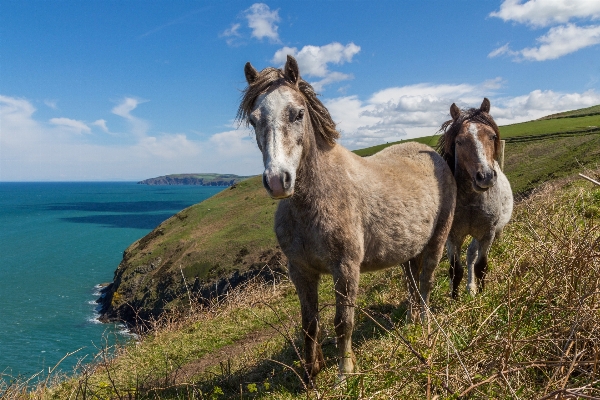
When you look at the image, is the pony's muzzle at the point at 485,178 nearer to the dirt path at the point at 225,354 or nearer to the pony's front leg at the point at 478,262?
the pony's front leg at the point at 478,262

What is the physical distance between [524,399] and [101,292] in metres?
52.2

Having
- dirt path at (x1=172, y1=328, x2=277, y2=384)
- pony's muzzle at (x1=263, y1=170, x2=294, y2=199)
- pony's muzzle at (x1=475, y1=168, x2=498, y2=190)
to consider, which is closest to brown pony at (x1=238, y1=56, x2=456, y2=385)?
pony's muzzle at (x1=263, y1=170, x2=294, y2=199)

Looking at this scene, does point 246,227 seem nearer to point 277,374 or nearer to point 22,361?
point 22,361

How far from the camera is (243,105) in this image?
4062mm

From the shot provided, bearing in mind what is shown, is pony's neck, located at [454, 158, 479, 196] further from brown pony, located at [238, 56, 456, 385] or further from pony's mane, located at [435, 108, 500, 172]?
brown pony, located at [238, 56, 456, 385]

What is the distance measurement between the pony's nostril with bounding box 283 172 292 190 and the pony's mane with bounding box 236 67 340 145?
3.44ft

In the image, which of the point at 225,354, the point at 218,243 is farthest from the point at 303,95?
the point at 218,243

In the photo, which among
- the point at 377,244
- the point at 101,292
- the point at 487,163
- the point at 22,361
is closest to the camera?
the point at 377,244

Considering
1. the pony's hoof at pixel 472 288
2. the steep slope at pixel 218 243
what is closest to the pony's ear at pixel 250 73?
the pony's hoof at pixel 472 288

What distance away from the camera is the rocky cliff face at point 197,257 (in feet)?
101

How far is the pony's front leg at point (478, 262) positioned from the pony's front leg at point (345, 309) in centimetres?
265

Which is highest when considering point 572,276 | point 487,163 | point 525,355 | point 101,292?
point 487,163

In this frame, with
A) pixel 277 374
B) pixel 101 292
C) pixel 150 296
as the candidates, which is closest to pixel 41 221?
pixel 101 292

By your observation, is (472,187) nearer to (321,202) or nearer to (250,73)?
(321,202)
